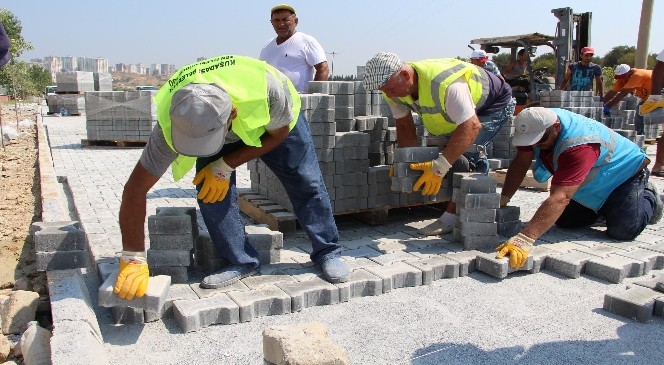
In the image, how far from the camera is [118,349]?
2.83 metres

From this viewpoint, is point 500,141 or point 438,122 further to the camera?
point 500,141

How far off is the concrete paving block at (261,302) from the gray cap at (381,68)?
174 centimetres

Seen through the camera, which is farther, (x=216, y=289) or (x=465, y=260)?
(x=465, y=260)

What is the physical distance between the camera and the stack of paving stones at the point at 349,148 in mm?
4672

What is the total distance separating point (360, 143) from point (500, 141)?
3119mm

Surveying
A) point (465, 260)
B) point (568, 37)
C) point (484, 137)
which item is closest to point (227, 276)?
point (465, 260)

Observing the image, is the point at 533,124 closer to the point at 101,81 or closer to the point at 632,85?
the point at 632,85

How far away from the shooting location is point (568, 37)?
11422 millimetres

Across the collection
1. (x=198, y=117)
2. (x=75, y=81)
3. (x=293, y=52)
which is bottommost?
(x=198, y=117)

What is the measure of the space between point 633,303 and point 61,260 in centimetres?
343

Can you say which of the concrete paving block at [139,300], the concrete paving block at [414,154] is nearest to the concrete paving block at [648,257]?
the concrete paving block at [414,154]

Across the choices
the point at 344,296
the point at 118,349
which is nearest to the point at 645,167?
the point at 344,296

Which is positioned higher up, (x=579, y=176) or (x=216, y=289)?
(x=579, y=176)

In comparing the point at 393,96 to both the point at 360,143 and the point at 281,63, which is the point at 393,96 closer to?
the point at 360,143
